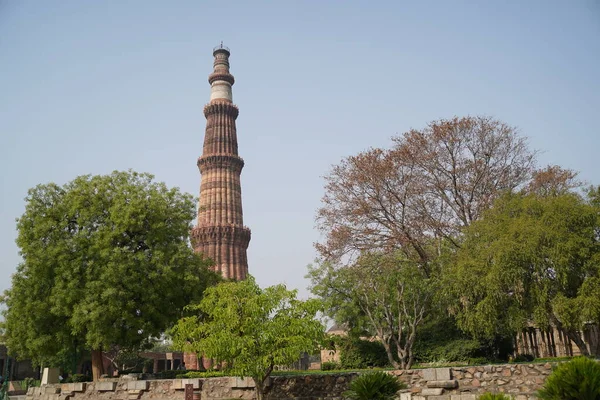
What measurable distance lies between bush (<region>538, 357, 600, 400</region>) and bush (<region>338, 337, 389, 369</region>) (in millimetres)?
16003

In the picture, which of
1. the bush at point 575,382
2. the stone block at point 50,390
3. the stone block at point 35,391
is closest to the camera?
the bush at point 575,382

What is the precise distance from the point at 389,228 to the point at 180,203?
10.6m

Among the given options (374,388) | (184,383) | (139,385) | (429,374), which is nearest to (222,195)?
(139,385)

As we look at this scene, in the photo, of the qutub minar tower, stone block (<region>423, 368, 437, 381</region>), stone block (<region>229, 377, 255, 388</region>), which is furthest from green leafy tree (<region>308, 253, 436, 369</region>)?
the qutub minar tower

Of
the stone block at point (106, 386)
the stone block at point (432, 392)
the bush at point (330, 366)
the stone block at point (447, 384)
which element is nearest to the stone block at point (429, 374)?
the stone block at point (447, 384)

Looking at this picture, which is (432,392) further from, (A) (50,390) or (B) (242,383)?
(A) (50,390)

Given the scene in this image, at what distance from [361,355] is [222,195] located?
107ft

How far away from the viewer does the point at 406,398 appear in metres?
12.8

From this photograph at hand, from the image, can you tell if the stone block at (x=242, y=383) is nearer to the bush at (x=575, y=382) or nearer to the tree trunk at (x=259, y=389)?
the tree trunk at (x=259, y=389)

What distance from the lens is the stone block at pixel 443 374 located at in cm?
1620

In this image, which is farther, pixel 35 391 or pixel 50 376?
pixel 50 376

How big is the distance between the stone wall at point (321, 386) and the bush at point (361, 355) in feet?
26.6

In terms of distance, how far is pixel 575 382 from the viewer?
934 centimetres

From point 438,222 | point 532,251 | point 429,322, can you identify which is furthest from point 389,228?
point 532,251
